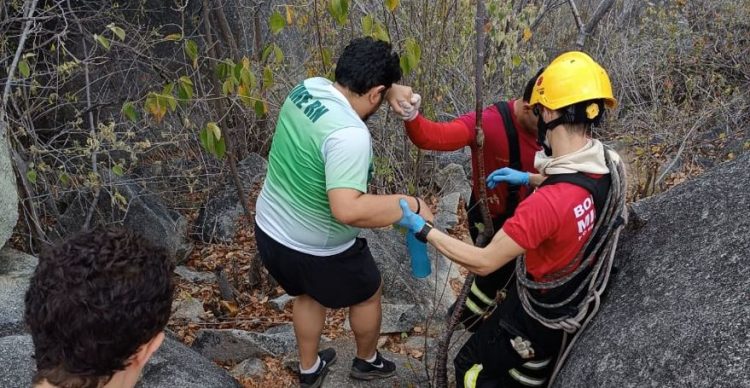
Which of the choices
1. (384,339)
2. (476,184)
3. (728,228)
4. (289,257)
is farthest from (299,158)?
(384,339)

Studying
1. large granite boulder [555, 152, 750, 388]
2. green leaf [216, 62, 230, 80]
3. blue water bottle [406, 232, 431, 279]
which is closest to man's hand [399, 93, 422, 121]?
blue water bottle [406, 232, 431, 279]

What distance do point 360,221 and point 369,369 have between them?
1158 millimetres

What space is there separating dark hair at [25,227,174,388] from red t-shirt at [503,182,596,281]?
1194 millimetres

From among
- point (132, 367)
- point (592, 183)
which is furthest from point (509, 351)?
point (132, 367)

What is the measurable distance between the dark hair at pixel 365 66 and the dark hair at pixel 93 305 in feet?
4.47

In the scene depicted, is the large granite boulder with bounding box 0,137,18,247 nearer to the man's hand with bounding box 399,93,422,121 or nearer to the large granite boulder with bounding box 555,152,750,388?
the man's hand with bounding box 399,93,422,121

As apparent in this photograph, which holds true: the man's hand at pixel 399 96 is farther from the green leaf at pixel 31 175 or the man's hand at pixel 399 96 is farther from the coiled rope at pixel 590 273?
the green leaf at pixel 31 175

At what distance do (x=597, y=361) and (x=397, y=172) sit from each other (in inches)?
128

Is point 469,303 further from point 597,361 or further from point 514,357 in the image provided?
point 597,361

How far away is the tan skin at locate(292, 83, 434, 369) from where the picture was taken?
2.62 meters

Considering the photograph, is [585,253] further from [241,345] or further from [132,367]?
[241,345]

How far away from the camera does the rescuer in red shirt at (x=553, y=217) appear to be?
2.29m

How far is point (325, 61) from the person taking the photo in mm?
3973

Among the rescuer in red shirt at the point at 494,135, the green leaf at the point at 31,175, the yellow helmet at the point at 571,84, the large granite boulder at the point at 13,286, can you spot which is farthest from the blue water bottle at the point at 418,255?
the green leaf at the point at 31,175
